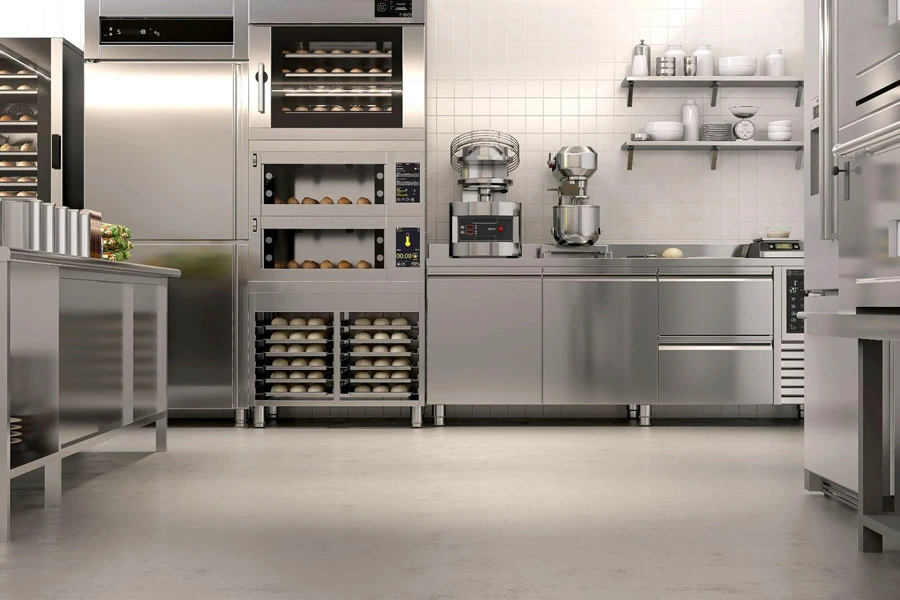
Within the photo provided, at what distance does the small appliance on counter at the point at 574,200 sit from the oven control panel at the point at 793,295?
1109mm

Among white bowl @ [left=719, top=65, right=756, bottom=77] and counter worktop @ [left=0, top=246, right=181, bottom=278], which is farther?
white bowl @ [left=719, top=65, right=756, bottom=77]

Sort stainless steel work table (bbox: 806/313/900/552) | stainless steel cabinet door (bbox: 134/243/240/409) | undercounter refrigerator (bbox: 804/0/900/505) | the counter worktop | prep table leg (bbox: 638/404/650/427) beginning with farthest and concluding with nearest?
1. prep table leg (bbox: 638/404/650/427)
2. stainless steel cabinet door (bbox: 134/243/240/409)
3. the counter worktop
4. stainless steel work table (bbox: 806/313/900/552)
5. undercounter refrigerator (bbox: 804/0/900/505)

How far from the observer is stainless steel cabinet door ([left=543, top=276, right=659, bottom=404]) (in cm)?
470

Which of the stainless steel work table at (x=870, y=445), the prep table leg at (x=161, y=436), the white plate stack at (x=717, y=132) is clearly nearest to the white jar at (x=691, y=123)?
the white plate stack at (x=717, y=132)

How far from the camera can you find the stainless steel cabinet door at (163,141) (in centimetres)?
470

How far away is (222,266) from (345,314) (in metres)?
0.75

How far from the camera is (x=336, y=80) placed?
4.84m

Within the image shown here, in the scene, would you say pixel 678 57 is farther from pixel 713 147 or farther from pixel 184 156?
pixel 184 156

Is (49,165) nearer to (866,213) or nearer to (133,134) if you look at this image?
(133,134)

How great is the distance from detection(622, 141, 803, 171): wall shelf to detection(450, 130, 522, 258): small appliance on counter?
87 centimetres

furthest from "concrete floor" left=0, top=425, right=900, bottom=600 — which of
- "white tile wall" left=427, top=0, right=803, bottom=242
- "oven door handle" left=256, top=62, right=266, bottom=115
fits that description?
"oven door handle" left=256, top=62, right=266, bottom=115

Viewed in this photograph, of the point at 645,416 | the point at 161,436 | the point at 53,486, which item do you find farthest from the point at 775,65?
the point at 53,486

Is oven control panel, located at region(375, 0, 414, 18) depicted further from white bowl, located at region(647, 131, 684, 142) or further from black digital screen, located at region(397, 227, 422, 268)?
white bowl, located at region(647, 131, 684, 142)

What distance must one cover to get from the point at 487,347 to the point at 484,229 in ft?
2.22
